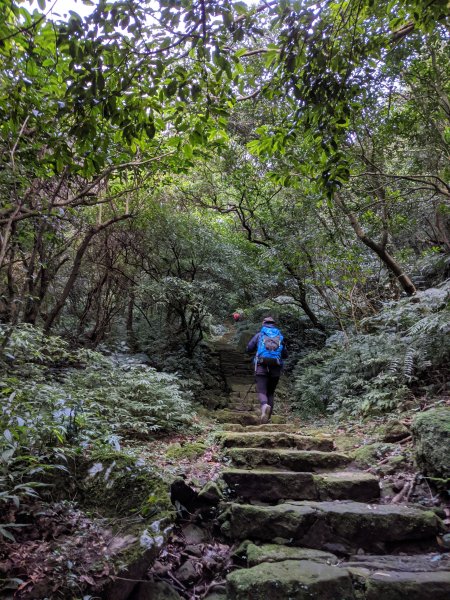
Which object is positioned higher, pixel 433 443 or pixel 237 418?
pixel 433 443

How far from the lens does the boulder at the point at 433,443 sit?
3609 millimetres

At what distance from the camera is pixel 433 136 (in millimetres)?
8852

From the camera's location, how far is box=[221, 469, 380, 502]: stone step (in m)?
3.79

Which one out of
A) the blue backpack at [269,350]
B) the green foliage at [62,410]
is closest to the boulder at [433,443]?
the green foliage at [62,410]

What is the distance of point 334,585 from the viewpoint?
2490 millimetres

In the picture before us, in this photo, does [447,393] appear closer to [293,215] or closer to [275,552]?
[275,552]

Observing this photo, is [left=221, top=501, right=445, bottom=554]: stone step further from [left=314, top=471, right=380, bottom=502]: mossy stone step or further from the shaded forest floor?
[left=314, top=471, right=380, bottom=502]: mossy stone step

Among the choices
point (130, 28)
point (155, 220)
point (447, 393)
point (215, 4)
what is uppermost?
point (155, 220)

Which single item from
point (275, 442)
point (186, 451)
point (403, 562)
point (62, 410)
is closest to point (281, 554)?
point (403, 562)

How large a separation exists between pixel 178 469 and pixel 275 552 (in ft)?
5.76

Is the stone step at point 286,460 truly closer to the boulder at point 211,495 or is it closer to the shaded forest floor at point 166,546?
the shaded forest floor at point 166,546

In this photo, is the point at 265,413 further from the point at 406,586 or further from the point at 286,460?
the point at 406,586

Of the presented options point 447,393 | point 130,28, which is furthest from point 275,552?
point 447,393

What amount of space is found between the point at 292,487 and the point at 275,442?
4.29 ft
